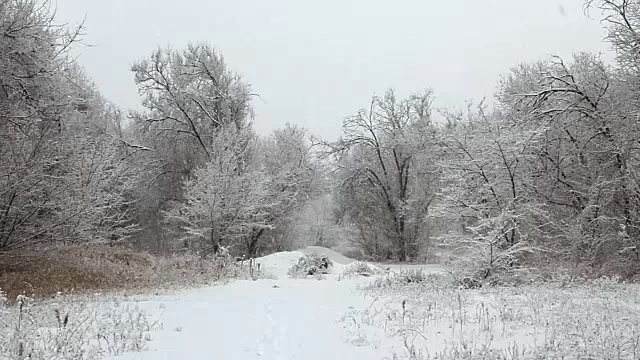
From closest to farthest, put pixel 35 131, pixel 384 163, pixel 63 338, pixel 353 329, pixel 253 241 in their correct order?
pixel 63 338, pixel 353 329, pixel 35 131, pixel 253 241, pixel 384 163

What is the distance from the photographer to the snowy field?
18.3ft

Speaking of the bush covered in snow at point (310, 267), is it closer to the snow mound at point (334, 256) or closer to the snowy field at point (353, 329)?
the snow mound at point (334, 256)

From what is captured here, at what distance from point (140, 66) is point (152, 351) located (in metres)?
29.8

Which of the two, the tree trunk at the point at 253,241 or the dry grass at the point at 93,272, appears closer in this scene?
the dry grass at the point at 93,272

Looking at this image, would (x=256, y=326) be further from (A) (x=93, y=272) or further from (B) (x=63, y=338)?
(A) (x=93, y=272)

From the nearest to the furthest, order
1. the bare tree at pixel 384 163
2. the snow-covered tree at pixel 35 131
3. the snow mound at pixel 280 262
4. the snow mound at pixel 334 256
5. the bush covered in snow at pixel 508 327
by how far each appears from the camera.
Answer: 1. the bush covered in snow at pixel 508 327
2. the snow-covered tree at pixel 35 131
3. the snow mound at pixel 280 262
4. the snow mound at pixel 334 256
5. the bare tree at pixel 384 163

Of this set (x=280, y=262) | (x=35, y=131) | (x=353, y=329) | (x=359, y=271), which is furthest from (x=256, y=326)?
(x=280, y=262)

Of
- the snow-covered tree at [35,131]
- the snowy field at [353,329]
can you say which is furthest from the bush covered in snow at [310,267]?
the snowy field at [353,329]

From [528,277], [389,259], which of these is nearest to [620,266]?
[528,277]

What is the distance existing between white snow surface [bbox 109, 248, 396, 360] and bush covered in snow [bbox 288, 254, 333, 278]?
693cm

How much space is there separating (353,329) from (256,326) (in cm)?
145

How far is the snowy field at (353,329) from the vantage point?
18.3 ft

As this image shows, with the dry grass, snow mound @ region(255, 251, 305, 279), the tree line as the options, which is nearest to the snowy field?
the dry grass

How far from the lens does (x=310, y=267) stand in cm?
2070
